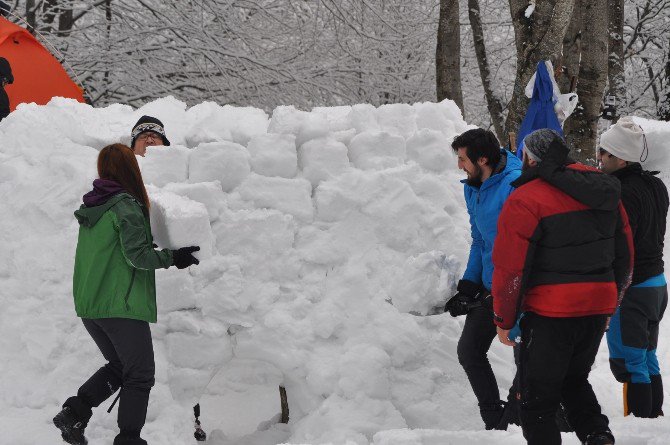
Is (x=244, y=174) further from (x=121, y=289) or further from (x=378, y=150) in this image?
(x=121, y=289)

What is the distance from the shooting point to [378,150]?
427 centimetres

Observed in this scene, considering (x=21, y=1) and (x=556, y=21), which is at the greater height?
(x=21, y=1)

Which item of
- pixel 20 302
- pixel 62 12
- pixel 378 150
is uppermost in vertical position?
pixel 62 12

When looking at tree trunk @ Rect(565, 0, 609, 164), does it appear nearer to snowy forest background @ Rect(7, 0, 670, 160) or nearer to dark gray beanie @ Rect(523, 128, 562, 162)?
snowy forest background @ Rect(7, 0, 670, 160)

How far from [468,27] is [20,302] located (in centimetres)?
1052

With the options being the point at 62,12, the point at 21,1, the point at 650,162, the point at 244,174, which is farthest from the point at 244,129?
the point at 21,1

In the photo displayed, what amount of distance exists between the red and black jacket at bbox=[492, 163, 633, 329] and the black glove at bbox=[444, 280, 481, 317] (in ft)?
2.44

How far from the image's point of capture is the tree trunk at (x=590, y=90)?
6684 mm

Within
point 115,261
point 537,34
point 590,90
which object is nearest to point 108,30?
point 537,34

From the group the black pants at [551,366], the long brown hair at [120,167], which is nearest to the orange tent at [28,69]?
the long brown hair at [120,167]

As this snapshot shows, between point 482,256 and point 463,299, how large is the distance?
0.76 feet

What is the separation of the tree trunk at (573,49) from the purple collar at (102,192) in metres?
4.66

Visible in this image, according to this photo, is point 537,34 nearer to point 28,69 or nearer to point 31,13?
point 28,69

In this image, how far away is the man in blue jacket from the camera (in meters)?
3.11
